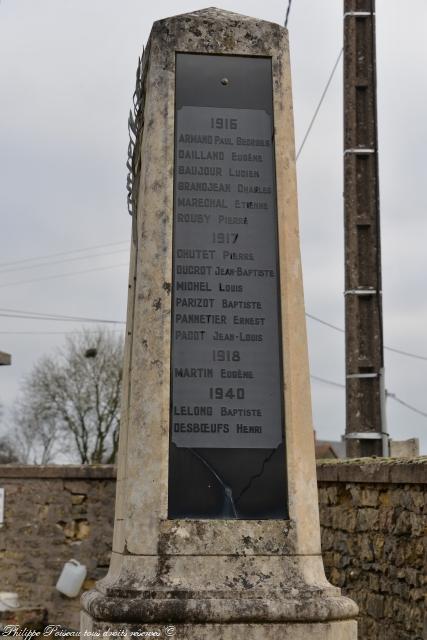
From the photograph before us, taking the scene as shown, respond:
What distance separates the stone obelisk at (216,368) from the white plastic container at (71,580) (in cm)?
720

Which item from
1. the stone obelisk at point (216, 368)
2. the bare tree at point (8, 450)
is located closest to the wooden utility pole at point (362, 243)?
the stone obelisk at point (216, 368)

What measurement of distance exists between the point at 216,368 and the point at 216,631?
42.1 inches

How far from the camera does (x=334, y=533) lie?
7.23m

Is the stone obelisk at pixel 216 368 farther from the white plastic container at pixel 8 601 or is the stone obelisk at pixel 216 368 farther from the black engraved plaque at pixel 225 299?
the white plastic container at pixel 8 601

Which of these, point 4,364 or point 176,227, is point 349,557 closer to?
point 176,227

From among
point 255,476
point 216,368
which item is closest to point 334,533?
point 255,476

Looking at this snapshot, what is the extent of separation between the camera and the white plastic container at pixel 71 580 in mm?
11062

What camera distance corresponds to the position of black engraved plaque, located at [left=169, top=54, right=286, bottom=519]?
4.03 m

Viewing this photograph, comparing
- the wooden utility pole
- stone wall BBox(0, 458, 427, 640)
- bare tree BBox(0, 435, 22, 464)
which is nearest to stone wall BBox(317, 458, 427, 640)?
stone wall BBox(0, 458, 427, 640)

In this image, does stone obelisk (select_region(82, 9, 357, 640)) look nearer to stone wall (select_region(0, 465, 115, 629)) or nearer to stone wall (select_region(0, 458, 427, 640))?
stone wall (select_region(0, 458, 427, 640))

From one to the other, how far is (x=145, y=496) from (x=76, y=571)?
299 inches

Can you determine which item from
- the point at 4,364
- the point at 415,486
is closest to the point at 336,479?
the point at 415,486

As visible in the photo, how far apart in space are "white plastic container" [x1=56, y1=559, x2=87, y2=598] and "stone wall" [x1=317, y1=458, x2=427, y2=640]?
4.50m

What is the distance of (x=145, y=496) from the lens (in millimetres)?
3945
